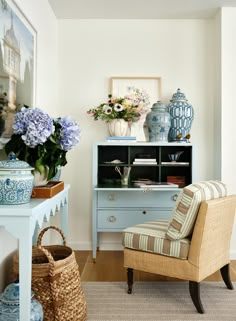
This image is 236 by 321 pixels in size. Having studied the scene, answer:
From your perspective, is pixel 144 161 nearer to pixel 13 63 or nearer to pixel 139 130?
pixel 139 130

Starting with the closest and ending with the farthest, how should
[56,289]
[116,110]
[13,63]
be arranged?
[56,289] < [13,63] < [116,110]

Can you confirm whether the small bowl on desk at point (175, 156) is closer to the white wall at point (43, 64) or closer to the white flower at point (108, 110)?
the white flower at point (108, 110)

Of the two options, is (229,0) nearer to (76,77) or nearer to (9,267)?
(76,77)

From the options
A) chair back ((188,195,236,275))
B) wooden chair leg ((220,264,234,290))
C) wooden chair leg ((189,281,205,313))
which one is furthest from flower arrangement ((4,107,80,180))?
wooden chair leg ((220,264,234,290))

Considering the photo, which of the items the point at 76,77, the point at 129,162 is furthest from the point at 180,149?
the point at 76,77

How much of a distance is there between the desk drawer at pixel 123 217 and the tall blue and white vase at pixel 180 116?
81cm

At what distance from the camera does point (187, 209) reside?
81.0 inches

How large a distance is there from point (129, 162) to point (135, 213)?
0.54 metres

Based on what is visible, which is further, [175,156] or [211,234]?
[175,156]

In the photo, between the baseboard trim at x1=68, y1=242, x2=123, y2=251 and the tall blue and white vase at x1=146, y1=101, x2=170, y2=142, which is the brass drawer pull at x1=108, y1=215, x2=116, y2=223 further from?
the tall blue and white vase at x1=146, y1=101, x2=170, y2=142

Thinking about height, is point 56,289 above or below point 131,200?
below

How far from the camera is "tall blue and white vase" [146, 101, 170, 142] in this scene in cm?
321

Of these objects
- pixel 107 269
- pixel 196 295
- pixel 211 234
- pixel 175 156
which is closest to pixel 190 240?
pixel 211 234

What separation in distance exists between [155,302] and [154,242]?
0.43 m
